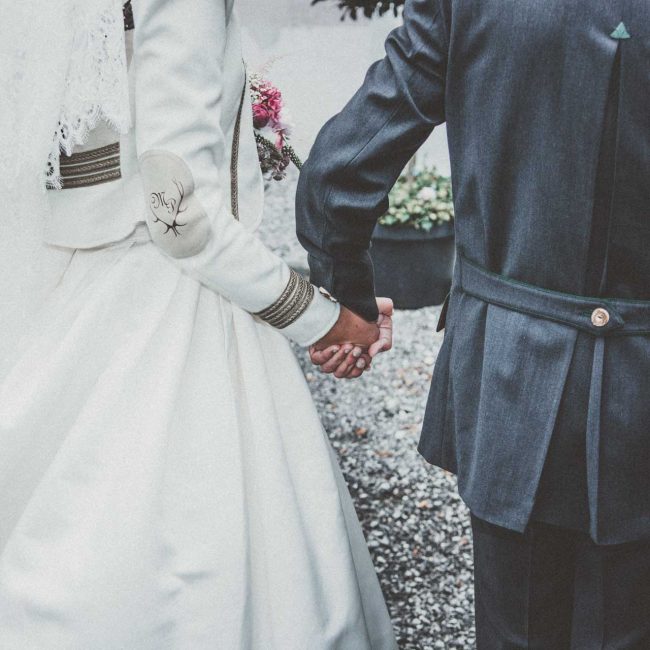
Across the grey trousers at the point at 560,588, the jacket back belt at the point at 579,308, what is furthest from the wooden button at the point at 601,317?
the grey trousers at the point at 560,588

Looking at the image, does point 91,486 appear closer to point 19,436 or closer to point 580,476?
point 19,436

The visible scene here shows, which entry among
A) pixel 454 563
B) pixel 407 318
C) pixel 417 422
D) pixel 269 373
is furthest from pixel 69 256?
pixel 407 318

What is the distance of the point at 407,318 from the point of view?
4.34 meters

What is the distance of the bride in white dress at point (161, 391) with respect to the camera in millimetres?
1509

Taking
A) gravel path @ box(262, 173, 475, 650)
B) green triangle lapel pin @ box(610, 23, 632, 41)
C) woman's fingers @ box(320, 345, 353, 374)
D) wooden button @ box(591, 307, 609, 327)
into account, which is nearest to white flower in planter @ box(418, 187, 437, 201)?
gravel path @ box(262, 173, 475, 650)

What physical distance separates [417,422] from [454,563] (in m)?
0.83

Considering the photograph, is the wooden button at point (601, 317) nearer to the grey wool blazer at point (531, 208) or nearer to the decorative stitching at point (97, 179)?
the grey wool blazer at point (531, 208)

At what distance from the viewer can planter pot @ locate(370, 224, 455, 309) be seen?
433 centimetres

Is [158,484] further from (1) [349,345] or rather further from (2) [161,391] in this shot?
(1) [349,345]

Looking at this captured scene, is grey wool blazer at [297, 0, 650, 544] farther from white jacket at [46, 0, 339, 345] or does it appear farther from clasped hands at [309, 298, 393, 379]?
clasped hands at [309, 298, 393, 379]

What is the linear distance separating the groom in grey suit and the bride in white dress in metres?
0.23

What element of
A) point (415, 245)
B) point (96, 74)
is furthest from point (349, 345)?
point (415, 245)

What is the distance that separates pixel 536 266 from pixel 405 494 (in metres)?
1.72

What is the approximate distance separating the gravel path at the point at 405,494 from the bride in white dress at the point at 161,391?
74cm
